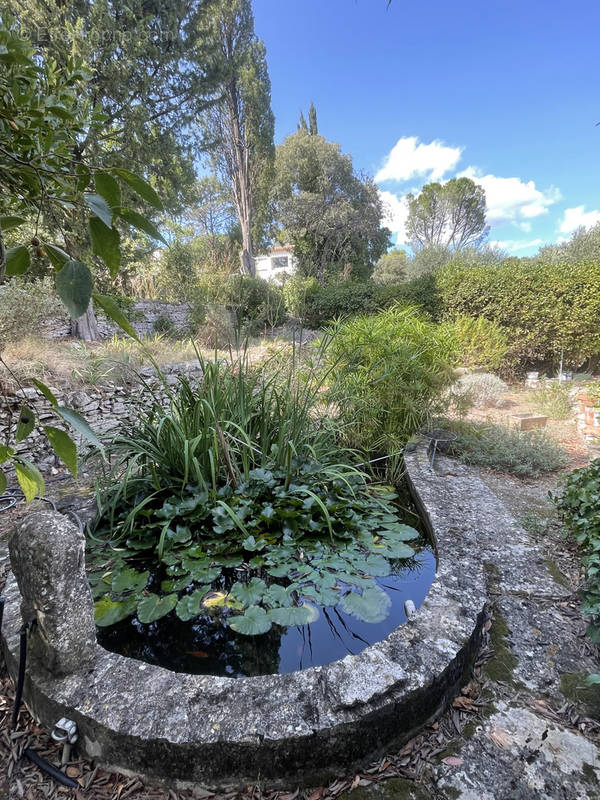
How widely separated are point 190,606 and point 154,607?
0.12 metres

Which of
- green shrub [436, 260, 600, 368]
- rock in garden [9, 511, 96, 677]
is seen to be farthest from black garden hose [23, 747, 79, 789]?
green shrub [436, 260, 600, 368]

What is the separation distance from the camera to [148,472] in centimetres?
197

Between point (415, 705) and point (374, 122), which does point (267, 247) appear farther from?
point (415, 705)

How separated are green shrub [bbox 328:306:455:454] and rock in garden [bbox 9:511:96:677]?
194 centimetres

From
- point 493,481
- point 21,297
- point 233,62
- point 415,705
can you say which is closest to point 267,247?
point 233,62

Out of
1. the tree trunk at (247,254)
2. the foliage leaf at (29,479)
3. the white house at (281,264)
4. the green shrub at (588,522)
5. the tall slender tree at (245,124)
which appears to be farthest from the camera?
the tree trunk at (247,254)

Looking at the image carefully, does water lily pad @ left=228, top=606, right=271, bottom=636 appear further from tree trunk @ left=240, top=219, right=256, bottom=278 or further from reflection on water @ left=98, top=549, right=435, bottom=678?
tree trunk @ left=240, top=219, right=256, bottom=278

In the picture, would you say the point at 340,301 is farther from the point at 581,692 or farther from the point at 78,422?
the point at 78,422

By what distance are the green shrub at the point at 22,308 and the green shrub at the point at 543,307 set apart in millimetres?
6670

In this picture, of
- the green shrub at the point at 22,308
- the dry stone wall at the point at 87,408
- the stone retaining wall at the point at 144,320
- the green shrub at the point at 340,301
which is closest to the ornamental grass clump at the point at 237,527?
the dry stone wall at the point at 87,408

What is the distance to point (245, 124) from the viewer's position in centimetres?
1359

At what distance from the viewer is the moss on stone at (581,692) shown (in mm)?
1027

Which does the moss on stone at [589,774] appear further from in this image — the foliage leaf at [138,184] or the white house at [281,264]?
the white house at [281,264]

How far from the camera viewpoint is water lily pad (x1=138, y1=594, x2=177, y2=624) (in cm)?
125
